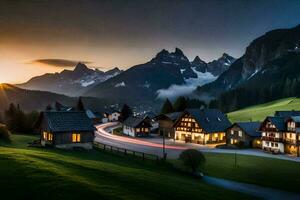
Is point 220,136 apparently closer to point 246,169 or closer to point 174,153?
point 174,153

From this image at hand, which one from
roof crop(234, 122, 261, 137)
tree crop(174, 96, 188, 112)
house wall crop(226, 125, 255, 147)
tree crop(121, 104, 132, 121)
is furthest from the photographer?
tree crop(121, 104, 132, 121)

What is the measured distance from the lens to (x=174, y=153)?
272 ft

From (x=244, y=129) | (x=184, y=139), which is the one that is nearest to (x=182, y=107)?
(x=184, y=139)

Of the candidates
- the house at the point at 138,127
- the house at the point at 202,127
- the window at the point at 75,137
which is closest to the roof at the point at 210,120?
the house at the point at 202,127

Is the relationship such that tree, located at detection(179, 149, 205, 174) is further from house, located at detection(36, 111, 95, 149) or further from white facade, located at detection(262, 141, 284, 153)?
white facade, located at detection(262, 141, 284, 153)

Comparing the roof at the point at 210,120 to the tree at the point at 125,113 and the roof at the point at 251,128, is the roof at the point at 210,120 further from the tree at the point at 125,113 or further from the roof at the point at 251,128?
the tree at the point at 125,113

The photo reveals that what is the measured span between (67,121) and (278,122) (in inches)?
1974

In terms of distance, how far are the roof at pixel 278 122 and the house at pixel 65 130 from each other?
4435 cm

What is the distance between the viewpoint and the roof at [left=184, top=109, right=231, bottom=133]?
107 meters

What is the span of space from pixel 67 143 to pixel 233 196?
120 feet

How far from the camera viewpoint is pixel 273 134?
291 ft

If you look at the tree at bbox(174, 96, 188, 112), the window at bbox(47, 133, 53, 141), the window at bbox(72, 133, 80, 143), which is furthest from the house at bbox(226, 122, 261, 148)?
the tree at bbox(174, 96, 188, 112)

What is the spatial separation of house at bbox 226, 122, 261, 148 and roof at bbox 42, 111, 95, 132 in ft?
142

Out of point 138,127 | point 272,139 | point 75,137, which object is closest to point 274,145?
point 272,139
